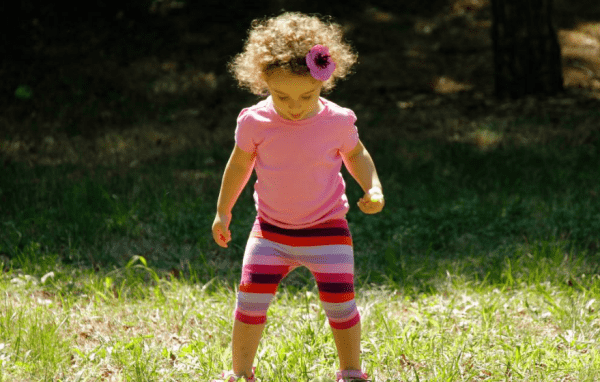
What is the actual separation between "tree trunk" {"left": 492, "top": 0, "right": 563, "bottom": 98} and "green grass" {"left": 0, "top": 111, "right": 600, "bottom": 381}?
1449 millimetres

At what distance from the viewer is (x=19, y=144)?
653cm

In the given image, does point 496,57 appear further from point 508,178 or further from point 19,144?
point 19,144

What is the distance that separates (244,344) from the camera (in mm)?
2830

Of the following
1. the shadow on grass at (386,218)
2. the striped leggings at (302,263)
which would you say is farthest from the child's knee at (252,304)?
the shadow on grass at (386,218)

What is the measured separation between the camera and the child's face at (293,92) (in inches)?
100

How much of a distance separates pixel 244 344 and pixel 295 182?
2.13ft

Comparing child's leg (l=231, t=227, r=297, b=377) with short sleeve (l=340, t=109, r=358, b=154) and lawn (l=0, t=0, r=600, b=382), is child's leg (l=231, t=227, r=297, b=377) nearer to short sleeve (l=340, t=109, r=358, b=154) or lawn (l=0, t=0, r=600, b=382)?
lawn (l=0, t=0, r=600, b=382)

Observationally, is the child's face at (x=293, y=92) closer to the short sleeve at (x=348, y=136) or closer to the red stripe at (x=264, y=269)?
the short sleeve at (x=348, y=136)

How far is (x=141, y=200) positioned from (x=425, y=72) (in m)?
4.50

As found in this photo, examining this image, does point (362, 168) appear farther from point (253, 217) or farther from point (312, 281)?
point (253, 217)

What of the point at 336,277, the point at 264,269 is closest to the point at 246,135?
the point at 264,269

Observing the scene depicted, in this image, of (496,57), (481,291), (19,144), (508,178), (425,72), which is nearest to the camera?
(481,291)

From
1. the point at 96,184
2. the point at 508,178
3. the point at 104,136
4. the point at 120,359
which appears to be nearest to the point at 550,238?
the point at 508,178

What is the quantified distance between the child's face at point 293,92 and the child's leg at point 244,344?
2.62 ft
